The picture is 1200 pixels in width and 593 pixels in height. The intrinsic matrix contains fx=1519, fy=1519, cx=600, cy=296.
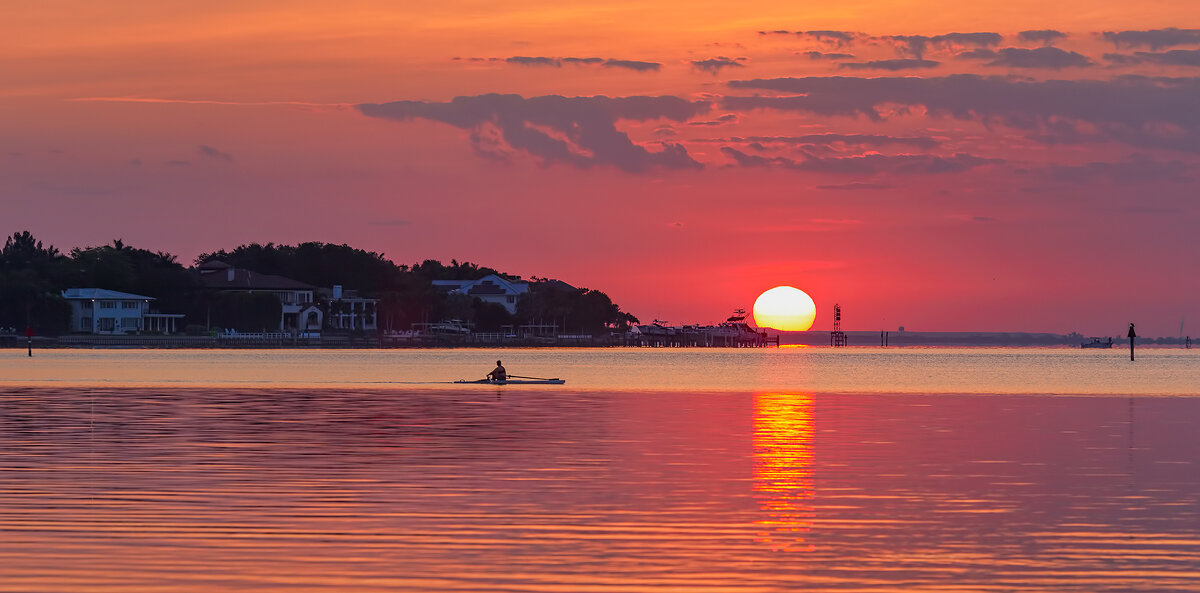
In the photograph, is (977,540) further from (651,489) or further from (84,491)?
(84,491)

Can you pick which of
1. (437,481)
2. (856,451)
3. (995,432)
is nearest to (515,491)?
(437,481)

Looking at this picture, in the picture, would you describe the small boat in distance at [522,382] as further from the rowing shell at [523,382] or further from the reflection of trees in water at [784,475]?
the reflection of trees in water at [784,475]

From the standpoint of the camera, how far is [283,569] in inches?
719

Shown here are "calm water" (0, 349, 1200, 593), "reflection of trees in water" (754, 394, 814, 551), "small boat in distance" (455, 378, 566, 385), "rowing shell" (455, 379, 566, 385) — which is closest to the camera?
"calm water" (0, 349, 1200, 593)

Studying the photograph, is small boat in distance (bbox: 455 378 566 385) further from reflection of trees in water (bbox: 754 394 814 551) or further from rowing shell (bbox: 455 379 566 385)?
reflection of trees in water (bbox: 754 394 814 551)

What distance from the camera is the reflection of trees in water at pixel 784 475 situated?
871 inches

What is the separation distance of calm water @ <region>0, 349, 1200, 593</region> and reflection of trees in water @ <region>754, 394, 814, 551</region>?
0.11m

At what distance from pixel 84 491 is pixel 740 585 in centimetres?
1352

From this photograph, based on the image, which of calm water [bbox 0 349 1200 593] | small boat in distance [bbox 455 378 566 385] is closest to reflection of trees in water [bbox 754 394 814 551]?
calm water [bbox 0 349 1200 593]

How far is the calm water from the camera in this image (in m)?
18.1

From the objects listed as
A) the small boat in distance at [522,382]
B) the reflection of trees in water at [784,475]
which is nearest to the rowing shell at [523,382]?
the small boat in distance at [522,382]

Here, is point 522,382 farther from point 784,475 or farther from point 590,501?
point 590,501

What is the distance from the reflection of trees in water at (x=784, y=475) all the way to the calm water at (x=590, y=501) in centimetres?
11

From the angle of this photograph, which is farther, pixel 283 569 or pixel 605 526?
pixel 605 526
